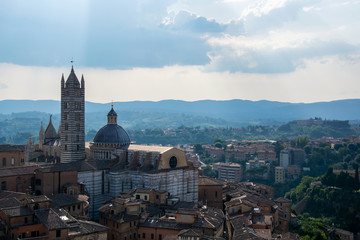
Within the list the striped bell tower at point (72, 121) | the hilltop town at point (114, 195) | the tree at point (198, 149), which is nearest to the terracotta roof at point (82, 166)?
the hilltop town at point (114, 195)

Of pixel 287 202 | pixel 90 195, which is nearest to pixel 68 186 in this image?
pixel 90 195

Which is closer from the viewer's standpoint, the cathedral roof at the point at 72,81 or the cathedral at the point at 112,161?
the cathedral at the point at 112,161

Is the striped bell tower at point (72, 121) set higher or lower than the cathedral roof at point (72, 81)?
lower

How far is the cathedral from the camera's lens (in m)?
A: 51.7

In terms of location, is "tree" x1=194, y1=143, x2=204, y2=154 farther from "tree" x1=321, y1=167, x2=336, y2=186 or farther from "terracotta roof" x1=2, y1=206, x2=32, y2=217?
"terracotta roof" x1=2, y1=206, x2=32, y2=217

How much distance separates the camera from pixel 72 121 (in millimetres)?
57406

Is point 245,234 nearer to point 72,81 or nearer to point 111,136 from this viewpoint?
point 111,136

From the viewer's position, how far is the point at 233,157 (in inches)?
5217

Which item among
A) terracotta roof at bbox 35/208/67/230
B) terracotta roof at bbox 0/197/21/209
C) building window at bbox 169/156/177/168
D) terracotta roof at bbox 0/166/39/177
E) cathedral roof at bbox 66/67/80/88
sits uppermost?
cathedral roof at bbox 66/67/80/88

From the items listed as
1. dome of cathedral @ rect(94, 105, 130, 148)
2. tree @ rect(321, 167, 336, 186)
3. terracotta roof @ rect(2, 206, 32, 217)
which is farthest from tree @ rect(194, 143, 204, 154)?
terracotta roof @ rect(2, 206, 32, 217)

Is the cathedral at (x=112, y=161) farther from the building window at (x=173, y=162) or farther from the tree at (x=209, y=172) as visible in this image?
the tree at (x=209, y=172)

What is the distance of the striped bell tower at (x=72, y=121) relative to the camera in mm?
57094

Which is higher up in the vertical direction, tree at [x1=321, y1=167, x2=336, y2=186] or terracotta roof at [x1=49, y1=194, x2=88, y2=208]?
terracotta roof at [x1=49, y1=194, x2=88, y2=208]

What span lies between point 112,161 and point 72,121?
24.2 feet
